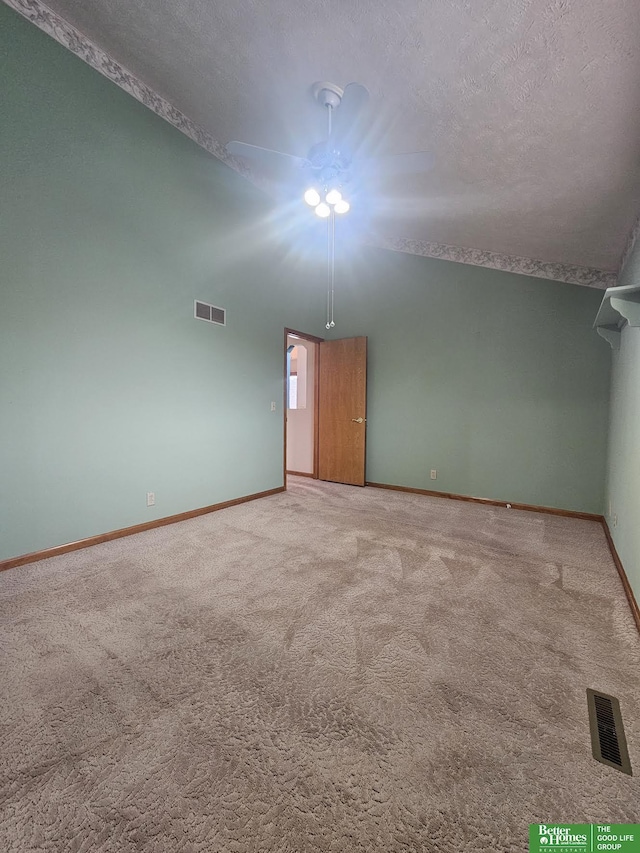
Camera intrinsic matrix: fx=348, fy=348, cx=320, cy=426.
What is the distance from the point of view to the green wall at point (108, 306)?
2.39 meters

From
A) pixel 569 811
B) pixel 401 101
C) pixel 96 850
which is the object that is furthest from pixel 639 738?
pixel 401 101

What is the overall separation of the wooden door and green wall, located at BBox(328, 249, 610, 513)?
181 mm

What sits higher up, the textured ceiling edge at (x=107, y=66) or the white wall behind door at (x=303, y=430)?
the textured ceiling edge at (x=107, y=66)

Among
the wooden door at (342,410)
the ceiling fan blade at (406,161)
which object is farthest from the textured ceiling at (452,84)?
the wooden door at (342,410)

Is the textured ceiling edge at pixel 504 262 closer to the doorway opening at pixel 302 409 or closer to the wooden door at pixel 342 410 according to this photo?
the wooden door at pixel 342 410

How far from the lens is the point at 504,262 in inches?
157

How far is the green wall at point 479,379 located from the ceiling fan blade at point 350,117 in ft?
7.46

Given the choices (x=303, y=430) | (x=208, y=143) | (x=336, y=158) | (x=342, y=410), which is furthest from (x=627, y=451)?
(x=208, y=143)

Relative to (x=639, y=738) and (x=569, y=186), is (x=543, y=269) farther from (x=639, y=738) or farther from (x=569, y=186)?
(x=639, y=738)

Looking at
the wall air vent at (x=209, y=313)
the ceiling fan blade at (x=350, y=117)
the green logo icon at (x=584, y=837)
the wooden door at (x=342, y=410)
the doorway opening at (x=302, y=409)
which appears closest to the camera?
the green logo icon at (x=584, y=837)

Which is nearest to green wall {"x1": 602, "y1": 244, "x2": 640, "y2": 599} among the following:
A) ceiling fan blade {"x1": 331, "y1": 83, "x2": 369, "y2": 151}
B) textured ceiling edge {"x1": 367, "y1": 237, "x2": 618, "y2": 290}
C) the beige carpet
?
the beige carpet

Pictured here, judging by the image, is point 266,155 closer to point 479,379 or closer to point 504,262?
point 504,262

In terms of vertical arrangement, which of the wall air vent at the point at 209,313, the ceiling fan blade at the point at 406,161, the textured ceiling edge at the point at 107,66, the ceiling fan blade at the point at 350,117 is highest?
the textured ceiling edge at the point at 107,66

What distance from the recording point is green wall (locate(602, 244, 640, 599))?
2.05 m
